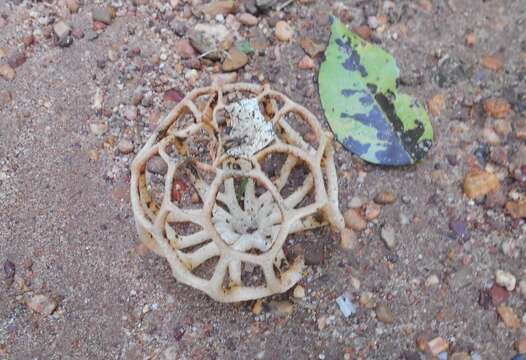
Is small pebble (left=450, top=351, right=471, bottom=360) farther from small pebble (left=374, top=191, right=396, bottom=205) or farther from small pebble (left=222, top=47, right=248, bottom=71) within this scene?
small pebble (left=222, top=47, right=248, bottom=71)

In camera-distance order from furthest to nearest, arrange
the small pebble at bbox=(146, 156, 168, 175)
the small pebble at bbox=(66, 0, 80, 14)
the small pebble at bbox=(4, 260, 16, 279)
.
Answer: the small pebble at bbox=(66, 0, 80, 14), the small pebble at bbox=(146, 156, 168, 175), the small pebble at bbox=(4, 260, 16, 279)

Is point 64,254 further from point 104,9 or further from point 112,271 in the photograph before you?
point 104,9

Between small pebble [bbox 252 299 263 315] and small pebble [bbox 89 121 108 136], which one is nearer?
small pebble [bbox 252 299 263 315]

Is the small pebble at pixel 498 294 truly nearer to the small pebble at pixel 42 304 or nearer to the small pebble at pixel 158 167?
the small pebble at pixel 158 167

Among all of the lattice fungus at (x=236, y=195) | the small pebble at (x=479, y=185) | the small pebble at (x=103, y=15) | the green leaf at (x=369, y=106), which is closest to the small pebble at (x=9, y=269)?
the lattice fungus at (x=236, y=195)

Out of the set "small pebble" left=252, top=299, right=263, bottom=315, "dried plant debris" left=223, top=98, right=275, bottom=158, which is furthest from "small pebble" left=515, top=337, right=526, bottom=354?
"dried plant debris" left=223, top=98, right=275, bottom=158

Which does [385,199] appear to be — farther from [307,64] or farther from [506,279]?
[307,64]

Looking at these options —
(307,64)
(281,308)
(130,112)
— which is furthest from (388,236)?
(130,112)

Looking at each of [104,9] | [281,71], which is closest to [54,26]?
[104,9]
